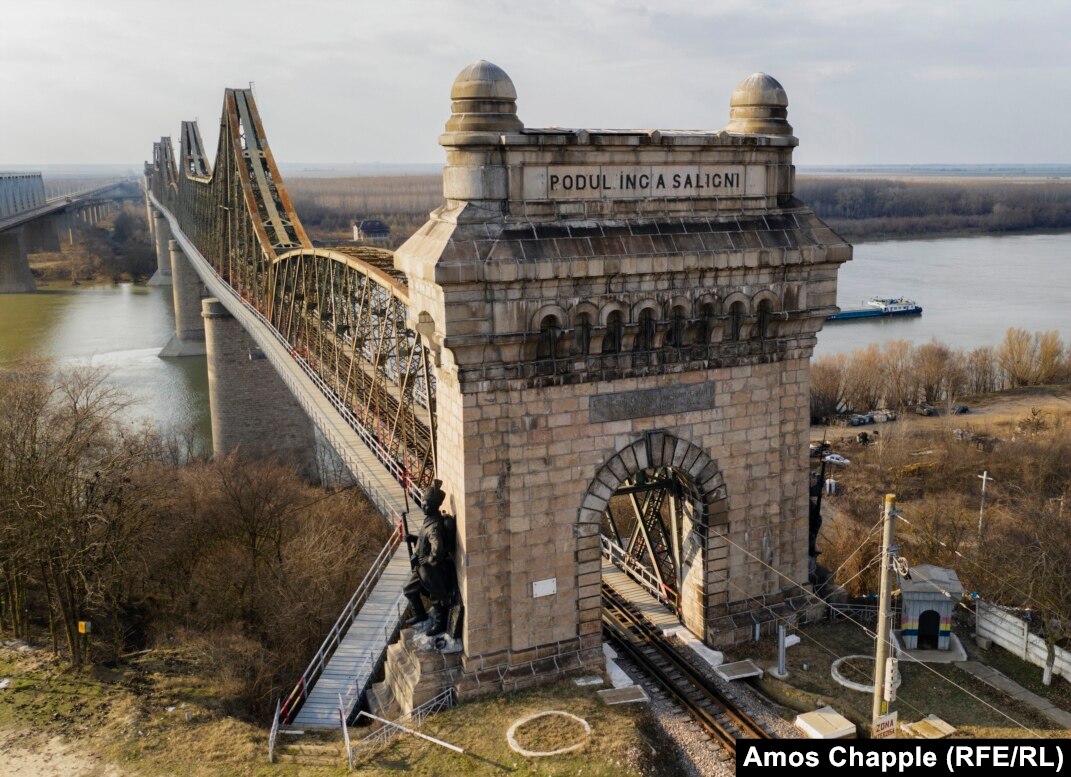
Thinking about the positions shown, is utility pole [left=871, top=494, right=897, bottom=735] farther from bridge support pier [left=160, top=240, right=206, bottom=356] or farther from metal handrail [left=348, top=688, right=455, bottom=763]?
bridge support pier [left=160, top=240, right=206, bottom=356]

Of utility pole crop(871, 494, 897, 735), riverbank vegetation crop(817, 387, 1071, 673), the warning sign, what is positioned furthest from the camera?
riverbank vegetation crop(817, 387, 1071, 673)

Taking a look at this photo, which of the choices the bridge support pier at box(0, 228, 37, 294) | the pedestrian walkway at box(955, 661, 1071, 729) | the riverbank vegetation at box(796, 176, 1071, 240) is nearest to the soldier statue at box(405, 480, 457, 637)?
the pedestrian walkway at box(955, 661, 1071, 729)

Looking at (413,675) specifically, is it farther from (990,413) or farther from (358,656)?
(990,413)

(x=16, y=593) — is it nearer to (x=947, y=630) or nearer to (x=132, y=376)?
(x=947, y=630)

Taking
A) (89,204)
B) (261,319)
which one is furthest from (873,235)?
(261,319)

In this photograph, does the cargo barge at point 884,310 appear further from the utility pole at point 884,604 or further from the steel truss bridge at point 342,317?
the utility pole at point 884,604

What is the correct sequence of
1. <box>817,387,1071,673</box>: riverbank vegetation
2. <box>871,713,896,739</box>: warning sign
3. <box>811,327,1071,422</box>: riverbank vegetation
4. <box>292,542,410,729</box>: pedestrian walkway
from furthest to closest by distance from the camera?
1. <box>811,327,1071,422</box>: riverbank vegetation
2. <box>817,387,1071,673</box>: riverbank vegetation
3. <box>292,542,410,729</box>: pedestrian walkway
4. <box>871,713,896,739</box>: warning sign
